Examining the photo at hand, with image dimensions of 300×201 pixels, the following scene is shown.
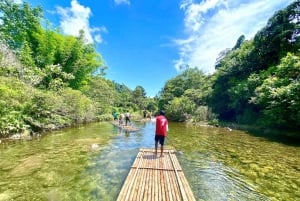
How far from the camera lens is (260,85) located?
23.5 m

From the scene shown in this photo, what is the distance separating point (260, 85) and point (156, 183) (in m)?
22.7

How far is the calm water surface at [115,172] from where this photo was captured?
5992 mm

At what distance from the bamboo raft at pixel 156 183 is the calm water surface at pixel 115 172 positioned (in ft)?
2.58

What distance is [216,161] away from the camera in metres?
9.70

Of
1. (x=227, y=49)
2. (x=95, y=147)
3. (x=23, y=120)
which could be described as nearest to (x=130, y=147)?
(x=95, y=147)

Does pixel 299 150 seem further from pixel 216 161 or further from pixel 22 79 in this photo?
pixel 22 79

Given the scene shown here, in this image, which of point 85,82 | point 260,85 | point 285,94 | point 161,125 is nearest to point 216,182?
point 161,125

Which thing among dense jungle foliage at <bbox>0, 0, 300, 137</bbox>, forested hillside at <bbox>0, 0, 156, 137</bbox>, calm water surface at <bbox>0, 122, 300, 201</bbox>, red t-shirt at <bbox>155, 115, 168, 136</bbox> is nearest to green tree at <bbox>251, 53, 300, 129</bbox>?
dense jungle foliage at <bbox>0, 0, 300, 137</bbox>

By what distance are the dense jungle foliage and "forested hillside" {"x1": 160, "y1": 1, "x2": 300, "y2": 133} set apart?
3.0 inches

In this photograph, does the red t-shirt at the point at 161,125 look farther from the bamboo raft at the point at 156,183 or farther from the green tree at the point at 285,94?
the green tree at the point at 285,94

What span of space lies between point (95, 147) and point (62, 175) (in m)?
4.74

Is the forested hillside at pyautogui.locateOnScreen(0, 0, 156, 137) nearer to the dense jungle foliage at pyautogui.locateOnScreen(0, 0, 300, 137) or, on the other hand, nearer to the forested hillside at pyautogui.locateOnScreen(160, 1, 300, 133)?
the dense jungle foliage at pyautogui.locateOnScreen(0, 0, 300, 137)

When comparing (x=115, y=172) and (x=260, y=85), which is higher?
(x=260, y=85)

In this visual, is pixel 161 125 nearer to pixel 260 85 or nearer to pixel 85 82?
pixel 260 85
